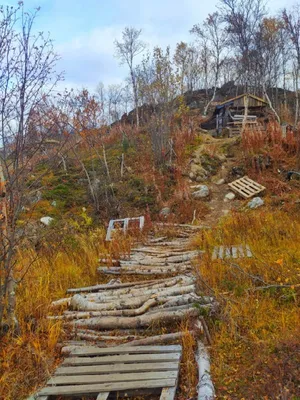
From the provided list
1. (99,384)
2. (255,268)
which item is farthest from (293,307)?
(99,384)

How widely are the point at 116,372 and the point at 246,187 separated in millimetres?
9369

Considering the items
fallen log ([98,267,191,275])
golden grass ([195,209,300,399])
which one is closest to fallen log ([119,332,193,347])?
golden grass ([195,209,300,399])

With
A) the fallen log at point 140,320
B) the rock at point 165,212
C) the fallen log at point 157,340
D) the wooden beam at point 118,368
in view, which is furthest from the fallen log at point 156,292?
the rock at point 165,212

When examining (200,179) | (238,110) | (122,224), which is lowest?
(122,224)

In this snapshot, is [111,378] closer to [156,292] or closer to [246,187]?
[156,292]

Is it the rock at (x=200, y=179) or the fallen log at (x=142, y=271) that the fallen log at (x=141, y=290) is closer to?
the fallen log at (x=142, y=271)

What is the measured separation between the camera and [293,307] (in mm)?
3730

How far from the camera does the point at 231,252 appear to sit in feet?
18.8

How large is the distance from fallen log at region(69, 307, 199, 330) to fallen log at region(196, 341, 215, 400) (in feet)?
1.46

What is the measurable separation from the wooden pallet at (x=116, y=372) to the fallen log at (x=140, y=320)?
1.40 ft

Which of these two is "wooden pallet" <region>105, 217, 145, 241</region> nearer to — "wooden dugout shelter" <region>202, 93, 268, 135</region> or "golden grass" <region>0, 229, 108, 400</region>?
"golden grass" <region>0, 229, 108, 400</region>

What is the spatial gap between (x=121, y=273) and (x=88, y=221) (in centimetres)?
399

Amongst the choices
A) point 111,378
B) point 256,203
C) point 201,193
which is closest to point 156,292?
point 111,378

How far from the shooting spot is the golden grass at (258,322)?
2.58 m
